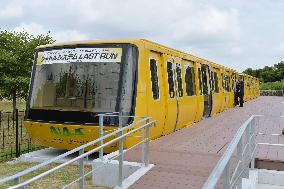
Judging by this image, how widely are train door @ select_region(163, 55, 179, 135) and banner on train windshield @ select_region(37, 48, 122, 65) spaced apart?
233cm

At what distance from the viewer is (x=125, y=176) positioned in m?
8.23

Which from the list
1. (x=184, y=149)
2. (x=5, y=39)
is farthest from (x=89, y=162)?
(x=5, y=39)

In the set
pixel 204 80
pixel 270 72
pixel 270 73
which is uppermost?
pixel 270 72

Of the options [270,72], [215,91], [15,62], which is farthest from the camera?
[270,72]

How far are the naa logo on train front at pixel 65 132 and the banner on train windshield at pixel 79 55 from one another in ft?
5.60

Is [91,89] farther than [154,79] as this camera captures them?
No

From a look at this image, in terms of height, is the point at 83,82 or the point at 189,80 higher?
the point at 189,80

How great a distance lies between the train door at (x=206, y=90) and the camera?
1855 centimetres

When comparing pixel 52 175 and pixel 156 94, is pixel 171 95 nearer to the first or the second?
pixel 156 94

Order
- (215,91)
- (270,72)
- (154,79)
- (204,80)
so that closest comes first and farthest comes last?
(154,79), (204,80), (215,91), (270,72)

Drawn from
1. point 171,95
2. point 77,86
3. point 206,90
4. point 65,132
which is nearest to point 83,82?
point 77,86

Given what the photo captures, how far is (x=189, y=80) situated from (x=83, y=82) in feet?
19.7

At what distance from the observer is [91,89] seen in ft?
34.7

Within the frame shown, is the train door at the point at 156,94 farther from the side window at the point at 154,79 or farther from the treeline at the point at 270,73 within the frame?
the treeline at the point at 270,73
